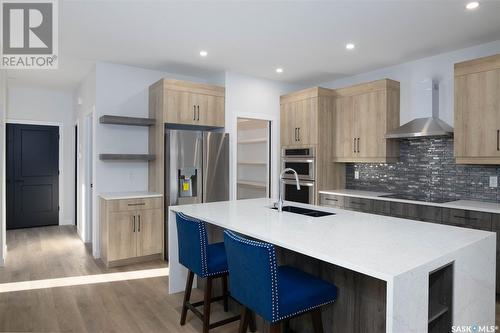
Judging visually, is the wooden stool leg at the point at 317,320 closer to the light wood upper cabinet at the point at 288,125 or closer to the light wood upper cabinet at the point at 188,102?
the light wood upper cabinet at the point at 188,102

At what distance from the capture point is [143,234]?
4.29 meters

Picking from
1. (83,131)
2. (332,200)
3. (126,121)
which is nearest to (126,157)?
(126,121)

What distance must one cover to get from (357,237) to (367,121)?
3.13m

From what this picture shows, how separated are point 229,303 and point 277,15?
2.66 meters

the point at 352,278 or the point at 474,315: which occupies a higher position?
the point at 352,278

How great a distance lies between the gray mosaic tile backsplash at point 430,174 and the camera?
152 inches

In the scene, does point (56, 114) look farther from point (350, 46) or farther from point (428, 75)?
point (428, 75)

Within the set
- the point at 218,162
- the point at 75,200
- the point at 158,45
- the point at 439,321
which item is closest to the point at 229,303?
the point at 439,321

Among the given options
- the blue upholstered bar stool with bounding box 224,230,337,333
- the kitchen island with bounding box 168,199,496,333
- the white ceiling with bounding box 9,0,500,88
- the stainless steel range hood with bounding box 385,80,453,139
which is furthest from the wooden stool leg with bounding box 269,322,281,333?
the stainless steel range hood with bounding box 385,80,453,139

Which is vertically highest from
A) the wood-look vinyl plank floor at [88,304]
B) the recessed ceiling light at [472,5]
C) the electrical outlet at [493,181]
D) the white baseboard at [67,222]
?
the recessed ceiling light at [472,5]

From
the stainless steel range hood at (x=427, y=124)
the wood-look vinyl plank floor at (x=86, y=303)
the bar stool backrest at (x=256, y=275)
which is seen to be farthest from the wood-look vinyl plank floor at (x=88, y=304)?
the stainless steel range hood at (x=427, y=124)

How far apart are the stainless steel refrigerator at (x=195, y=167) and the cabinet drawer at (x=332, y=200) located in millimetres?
1436

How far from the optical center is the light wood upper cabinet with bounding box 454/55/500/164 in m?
3.42

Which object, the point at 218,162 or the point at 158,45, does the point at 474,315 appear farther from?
the point at 158,45
